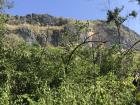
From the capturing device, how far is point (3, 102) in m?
23.8

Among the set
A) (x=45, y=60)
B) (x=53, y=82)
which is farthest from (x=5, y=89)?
(x=45, y=60)

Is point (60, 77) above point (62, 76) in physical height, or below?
below

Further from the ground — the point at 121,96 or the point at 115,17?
the point at 115,17

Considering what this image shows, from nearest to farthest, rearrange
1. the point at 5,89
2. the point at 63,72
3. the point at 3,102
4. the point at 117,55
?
the point at 3,102 → the point at 5,89 → the point at 63,72 → the point at 117,55

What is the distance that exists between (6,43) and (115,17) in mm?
30311

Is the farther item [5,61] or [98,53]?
[98,53]

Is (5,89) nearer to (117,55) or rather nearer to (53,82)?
(53,82)

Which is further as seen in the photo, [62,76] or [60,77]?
[60,77]

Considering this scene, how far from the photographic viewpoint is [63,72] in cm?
3641

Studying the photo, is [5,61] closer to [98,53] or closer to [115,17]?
[98,53]

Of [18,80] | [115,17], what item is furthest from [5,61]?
[115,17]

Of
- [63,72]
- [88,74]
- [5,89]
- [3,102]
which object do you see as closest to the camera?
[3,102]

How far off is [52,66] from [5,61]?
378 cm

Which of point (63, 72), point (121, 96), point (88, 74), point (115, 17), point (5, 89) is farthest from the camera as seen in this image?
point (115, 17)
